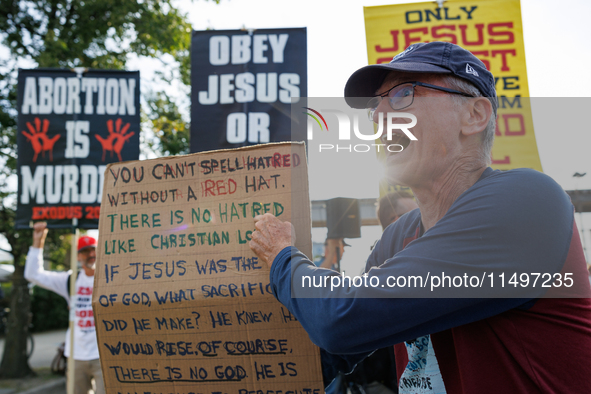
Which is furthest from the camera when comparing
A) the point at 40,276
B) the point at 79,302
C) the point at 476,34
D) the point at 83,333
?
the point at 40,276

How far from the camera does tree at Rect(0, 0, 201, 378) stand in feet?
23.8

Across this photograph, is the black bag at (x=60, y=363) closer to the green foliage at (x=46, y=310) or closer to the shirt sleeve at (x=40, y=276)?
the shirt sleeve at (x=40, y=276)

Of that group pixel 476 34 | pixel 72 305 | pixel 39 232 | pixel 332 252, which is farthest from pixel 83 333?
pixel 476 34

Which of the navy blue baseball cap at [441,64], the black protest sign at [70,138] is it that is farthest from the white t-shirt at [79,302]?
the navy blue baseball cap at [441,64]

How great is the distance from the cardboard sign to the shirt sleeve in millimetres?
3582

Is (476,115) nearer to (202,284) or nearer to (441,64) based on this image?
(441,64)

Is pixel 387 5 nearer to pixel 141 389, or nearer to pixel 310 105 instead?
pixel 310 105

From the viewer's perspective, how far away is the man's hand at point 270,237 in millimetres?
1341

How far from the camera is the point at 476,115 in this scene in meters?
1.25

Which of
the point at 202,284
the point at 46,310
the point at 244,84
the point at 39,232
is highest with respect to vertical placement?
the point at 244,84

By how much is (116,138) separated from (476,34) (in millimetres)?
3558

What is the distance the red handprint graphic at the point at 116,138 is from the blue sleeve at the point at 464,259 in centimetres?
380

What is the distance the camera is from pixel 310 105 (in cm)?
165

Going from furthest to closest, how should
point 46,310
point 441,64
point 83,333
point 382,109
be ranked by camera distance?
1. point 46,310
2. point 83,333
3. point 382,109
4. point 441,64
